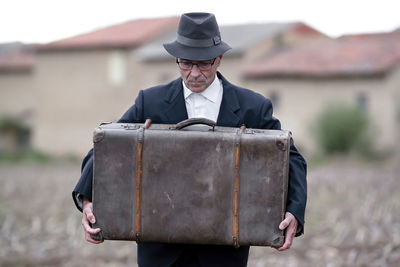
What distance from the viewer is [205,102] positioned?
12.6 ft

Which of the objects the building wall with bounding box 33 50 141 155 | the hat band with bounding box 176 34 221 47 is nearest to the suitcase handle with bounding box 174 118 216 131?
the hat band with bounding box 176 34 221 47

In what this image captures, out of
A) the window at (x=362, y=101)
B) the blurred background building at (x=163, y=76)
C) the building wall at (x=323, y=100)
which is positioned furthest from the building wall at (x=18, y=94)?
the window at (x=362, y=101)

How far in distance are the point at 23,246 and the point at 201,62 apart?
19.0 feet

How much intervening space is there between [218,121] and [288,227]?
0.69m

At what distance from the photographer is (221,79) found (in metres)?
3.99

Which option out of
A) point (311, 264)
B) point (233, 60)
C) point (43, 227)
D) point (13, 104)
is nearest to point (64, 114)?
point (13, 104)

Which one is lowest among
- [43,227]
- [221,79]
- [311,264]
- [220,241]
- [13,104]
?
[13,104]

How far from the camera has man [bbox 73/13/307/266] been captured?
365cm

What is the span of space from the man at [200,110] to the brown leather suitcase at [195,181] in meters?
0.17

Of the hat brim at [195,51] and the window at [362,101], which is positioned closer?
the hat brim at [195,51]

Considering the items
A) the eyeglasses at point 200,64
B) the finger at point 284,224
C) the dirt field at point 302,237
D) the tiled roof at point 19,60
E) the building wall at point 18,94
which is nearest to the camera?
the finger at point 284,224

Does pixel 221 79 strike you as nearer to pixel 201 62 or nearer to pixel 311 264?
pixel 201 62

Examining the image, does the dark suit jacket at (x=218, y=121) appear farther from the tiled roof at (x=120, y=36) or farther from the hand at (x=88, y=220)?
the tiled roof at (x=120, y=36)

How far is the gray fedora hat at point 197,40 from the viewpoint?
Answer: 366 centimetres
